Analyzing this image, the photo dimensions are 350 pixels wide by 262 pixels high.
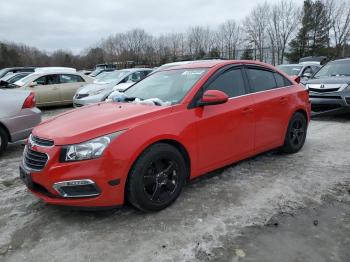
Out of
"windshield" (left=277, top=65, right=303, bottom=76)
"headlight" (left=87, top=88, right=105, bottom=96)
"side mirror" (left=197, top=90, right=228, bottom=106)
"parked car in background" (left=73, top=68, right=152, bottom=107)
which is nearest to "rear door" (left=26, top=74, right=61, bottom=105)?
"parked car in background" (left=73, top=68, right=152, bottom=107)

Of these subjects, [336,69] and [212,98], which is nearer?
[212,98]

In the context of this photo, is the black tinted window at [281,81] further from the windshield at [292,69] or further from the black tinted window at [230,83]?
the windshield at [292,69]

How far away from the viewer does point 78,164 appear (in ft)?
10.1

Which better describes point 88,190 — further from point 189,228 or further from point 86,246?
point 189,228

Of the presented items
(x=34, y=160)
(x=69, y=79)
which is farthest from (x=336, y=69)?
(x=69, y=79)

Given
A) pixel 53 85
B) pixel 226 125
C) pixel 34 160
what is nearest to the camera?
pixel 34 160

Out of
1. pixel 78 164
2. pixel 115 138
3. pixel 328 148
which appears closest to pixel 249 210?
pixel 115 138

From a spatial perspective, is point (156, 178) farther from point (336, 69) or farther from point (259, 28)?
point (259, 28)

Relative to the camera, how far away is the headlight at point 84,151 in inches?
122

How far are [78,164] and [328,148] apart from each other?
4.48 meters

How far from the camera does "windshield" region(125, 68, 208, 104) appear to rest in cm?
407

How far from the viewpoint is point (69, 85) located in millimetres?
13312

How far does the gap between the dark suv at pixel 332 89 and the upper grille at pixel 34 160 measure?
7225mm

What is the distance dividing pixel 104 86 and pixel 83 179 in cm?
931
